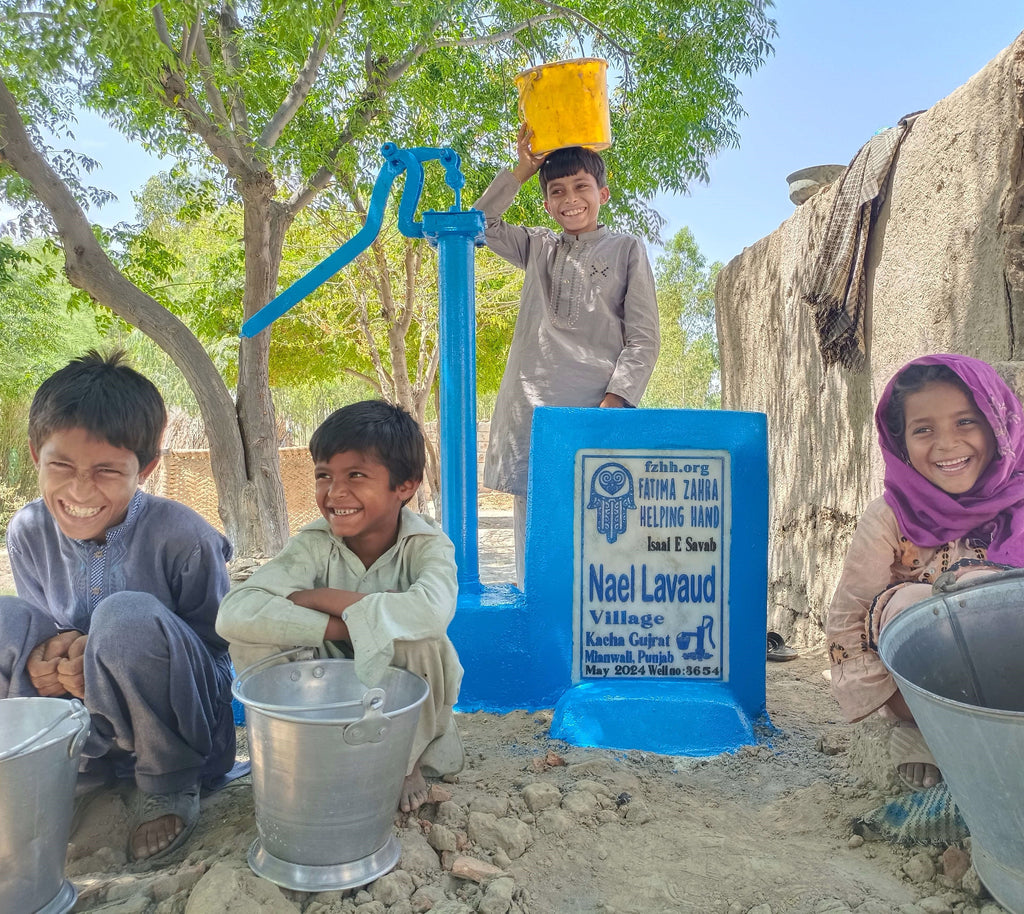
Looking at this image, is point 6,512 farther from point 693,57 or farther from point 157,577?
point 157,577

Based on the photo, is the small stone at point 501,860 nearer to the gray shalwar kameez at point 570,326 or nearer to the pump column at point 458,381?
the pump column at point 458,381

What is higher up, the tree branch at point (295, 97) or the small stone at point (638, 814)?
the tree branch at point (295, 97)

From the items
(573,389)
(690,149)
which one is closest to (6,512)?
(690,149)

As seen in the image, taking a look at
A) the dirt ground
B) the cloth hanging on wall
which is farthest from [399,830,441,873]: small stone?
the cloth hanging on wall

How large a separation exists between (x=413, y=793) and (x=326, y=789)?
385 millimetres

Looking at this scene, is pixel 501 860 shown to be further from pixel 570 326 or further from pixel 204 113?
pixel 204 113

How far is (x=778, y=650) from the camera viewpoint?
3.29m

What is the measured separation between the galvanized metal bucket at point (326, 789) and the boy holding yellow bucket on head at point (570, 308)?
1247mm

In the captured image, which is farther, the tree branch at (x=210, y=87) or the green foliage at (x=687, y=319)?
the green foliage at (x=687, y=319)

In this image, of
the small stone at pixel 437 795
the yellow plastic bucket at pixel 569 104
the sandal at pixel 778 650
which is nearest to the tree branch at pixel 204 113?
the yellow plastic bucket at pixel 569 104

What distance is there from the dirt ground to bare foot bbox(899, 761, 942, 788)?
1.9 inches

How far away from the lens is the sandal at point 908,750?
175cm

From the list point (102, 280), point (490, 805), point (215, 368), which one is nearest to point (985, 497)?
point (490, 805)

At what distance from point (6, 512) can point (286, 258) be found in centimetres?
702
